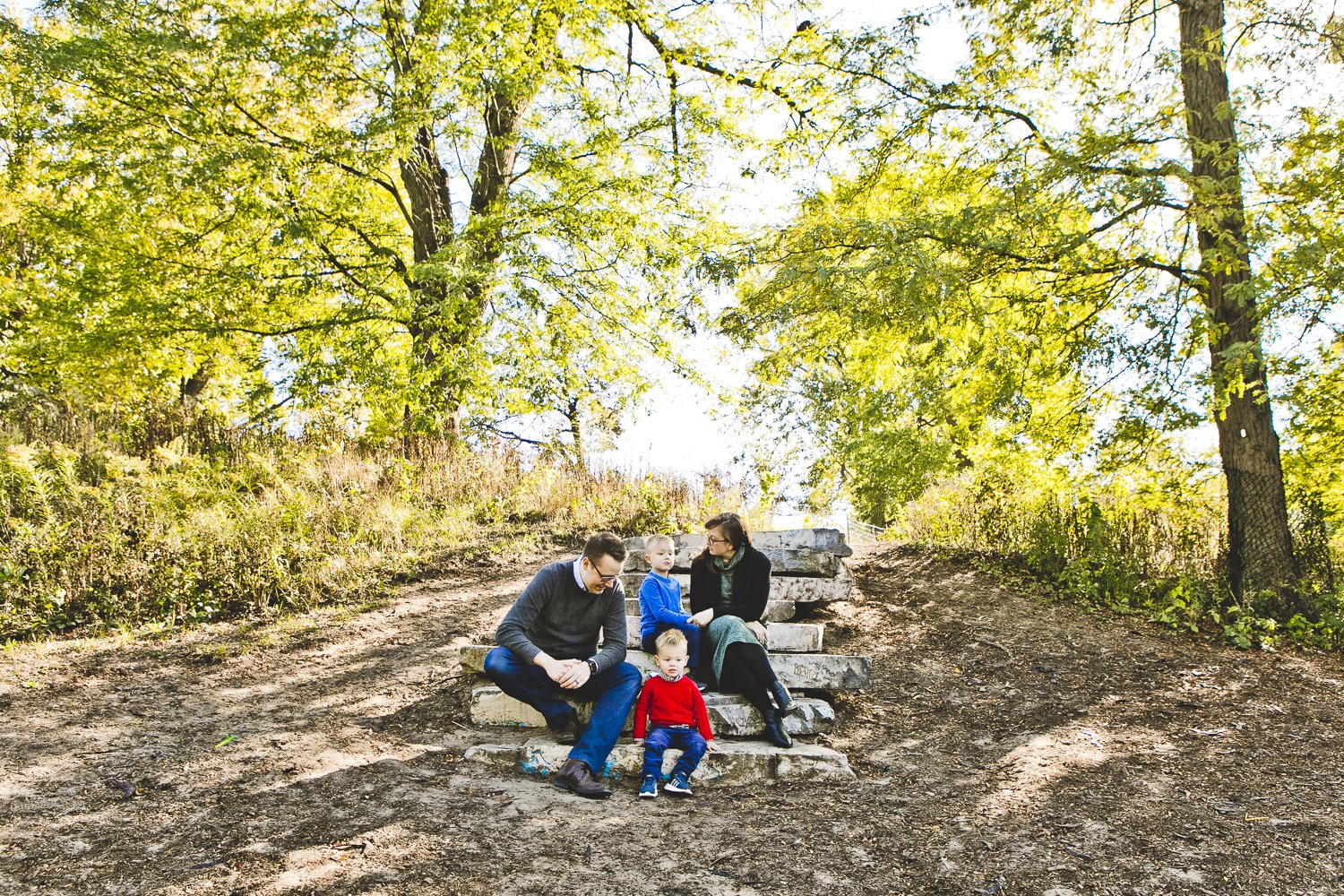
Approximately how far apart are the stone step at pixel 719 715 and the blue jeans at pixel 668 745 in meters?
0.54

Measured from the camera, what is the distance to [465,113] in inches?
407

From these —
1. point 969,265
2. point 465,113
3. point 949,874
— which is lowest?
point 949,874

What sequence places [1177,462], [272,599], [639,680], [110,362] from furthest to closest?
1. [110,362]
2. [1177,462]
3. [272,599]
4. [639,680]

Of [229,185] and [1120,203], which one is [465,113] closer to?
[229,185]

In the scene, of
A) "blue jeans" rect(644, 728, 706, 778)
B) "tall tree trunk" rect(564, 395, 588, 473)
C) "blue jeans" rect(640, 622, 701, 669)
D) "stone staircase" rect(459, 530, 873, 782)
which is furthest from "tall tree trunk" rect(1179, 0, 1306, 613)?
"tall tree trunk" rect(564, 395, 588, 473)

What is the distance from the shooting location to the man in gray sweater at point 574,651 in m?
4.48

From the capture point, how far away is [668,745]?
4.51 m

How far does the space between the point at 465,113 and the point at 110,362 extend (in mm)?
6468

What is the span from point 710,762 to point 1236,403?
655 centimetres

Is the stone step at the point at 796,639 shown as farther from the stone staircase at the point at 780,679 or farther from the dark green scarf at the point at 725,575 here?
the dark green scarf at the point at 725,575

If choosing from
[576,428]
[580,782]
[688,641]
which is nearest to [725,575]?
[688,641]

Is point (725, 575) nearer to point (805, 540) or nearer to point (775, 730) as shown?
point (775, 730)

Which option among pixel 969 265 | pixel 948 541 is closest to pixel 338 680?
pixel 969 265

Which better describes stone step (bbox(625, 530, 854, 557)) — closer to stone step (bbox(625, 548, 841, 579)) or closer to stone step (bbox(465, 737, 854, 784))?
stone step (bbox(625, 548, 841, 579))
